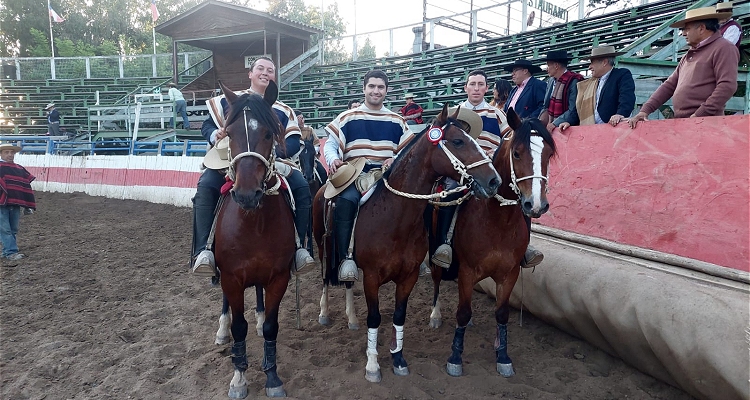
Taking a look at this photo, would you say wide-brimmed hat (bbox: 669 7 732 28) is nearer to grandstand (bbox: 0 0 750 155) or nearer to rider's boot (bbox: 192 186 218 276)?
grandstand (bbox: 0 0 750 155)

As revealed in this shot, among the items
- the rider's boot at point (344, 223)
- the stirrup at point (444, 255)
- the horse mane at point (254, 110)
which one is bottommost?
the stirrup at point (444, 255)

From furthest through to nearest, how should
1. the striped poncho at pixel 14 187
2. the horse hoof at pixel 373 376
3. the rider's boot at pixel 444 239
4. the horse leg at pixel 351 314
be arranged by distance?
the striped poncho at pixel 14 187 → the horse leg at pixel 351 314 → the rider's boot at pixel 444 239 → the horse hoof at pixel 373 376

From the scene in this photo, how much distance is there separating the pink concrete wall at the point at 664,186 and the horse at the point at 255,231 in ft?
9.77

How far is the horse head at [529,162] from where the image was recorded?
3260 millimetres

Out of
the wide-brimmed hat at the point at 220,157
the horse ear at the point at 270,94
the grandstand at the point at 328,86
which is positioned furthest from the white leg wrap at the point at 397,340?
the grandstand at the point at 328,86

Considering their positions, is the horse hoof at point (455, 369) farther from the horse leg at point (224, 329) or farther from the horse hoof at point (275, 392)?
the horse leg at point (224, 329)

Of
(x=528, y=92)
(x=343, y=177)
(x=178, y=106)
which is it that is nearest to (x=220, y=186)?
(x=343, y=177)

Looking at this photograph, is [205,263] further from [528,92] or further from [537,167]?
[528,92]

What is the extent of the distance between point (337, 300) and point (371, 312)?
1785 mm

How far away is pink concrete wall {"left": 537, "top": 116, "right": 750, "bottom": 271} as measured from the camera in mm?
3162

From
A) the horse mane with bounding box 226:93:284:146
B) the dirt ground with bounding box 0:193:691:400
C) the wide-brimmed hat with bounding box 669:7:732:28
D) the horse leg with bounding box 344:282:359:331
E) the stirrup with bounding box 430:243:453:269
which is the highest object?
the wide-brimmed hat with bounding box 669:7:732:28

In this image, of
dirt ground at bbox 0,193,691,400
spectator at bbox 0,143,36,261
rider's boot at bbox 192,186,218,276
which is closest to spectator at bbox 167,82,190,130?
spectator at bbox 0,143,36,261

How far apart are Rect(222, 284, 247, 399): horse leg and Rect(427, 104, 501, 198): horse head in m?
1.83

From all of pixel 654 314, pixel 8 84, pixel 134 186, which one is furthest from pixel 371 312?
pixel 8 84
